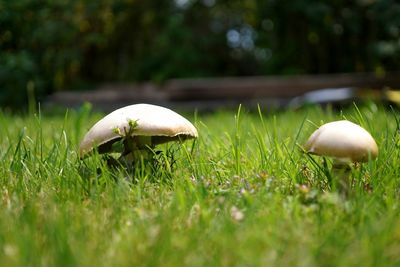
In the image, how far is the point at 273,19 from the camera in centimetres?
884

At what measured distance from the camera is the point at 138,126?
5.73 ft

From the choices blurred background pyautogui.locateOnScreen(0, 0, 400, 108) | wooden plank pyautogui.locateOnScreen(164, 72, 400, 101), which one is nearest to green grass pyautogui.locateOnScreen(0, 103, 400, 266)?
blurred background pyautogui.locateOnScreen(0, 0, 400, 108)

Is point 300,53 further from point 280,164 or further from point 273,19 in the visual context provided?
point 280,164

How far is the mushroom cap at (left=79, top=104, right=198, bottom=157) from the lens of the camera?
5.72 ft

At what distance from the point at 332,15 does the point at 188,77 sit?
2.96 meters

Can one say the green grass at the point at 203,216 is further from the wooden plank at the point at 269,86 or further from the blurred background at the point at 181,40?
the wooden plank at the point at 269,86

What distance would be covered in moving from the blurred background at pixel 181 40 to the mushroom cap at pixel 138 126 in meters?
4.42

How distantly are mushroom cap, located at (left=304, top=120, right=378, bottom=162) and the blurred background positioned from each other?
5.02 m

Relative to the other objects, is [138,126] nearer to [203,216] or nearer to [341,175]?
[203,216]

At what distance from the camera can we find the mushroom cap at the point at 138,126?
1.74 metres

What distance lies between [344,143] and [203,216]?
1.59ft

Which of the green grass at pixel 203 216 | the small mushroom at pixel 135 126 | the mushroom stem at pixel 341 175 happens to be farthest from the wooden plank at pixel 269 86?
the mushroom stem at pixel 341 175

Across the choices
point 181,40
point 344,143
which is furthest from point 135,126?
point 181,40

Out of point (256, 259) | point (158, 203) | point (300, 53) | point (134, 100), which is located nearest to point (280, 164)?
point (158, 203)
